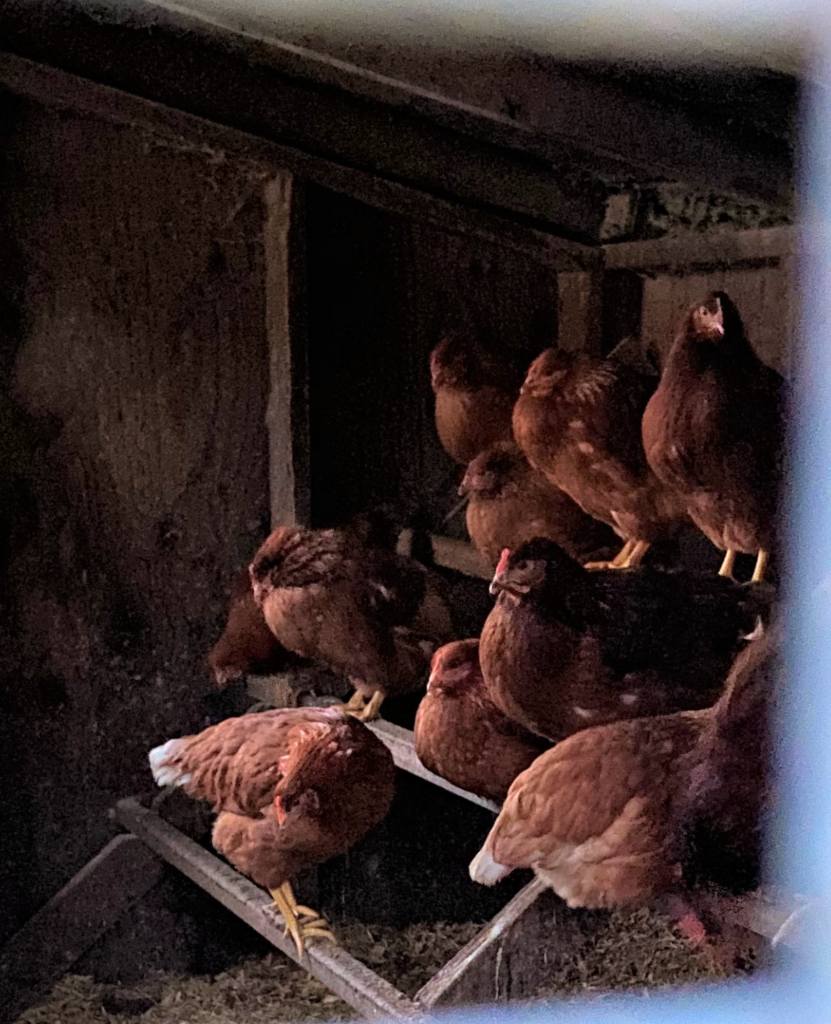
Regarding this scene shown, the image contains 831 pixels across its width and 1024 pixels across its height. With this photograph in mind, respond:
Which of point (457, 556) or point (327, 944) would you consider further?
point (457, 556)

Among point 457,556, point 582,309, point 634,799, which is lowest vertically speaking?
point 457,556

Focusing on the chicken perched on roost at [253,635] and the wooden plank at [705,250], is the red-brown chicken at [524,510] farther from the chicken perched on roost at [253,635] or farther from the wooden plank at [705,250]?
the wooden plank at [705,250]

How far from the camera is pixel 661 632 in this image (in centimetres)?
95

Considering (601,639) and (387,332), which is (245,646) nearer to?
(387,332)

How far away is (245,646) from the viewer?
1.49 m

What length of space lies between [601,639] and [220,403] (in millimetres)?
875

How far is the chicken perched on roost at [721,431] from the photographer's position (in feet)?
3.10

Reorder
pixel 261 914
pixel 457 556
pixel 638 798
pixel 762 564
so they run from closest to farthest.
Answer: pixel 638 798, pixel 762 564, pixel 261 914, pixel 457 556

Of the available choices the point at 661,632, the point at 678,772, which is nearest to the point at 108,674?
the point at 661,632

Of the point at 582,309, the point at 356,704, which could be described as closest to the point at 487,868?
the point at 356,704

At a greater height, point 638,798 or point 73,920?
point 638,798

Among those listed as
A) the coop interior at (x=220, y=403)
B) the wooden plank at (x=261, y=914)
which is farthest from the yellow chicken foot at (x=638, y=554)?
the wooden plank at (x=261, y=914)

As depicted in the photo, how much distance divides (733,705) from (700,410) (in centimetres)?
34

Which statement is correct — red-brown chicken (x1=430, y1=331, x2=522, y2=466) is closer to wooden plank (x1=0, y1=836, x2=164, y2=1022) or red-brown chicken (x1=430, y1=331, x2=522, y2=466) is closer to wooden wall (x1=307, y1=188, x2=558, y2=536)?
wooden wall (x1=307, y1=188, x2=558, y2=536)
